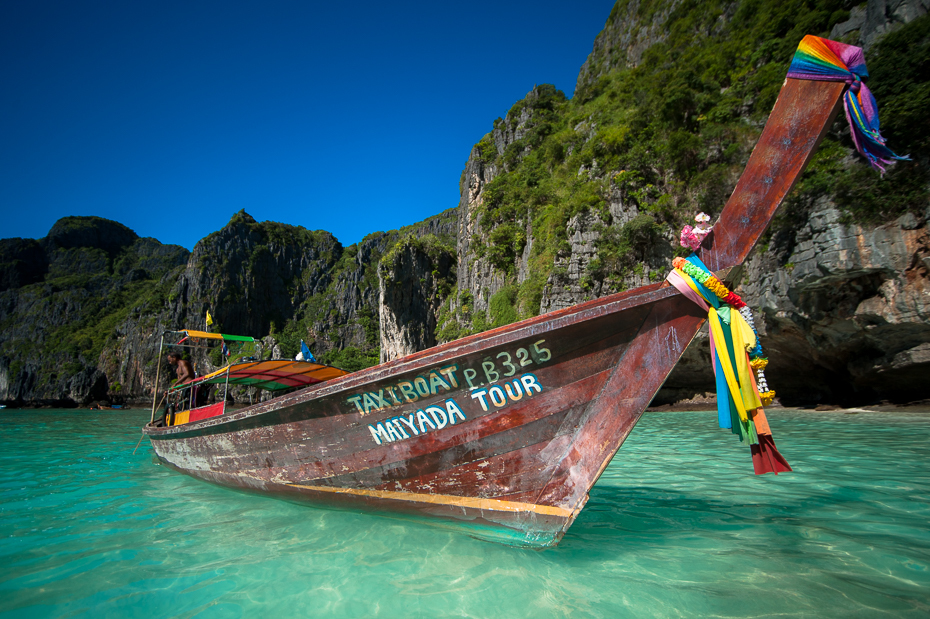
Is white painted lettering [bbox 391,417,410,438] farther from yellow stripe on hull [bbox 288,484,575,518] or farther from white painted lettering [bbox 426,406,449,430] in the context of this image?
yellow stripe on hull [bbox 288,484,575,518]

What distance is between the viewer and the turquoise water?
2018 mm

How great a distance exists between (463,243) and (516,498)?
107 ft

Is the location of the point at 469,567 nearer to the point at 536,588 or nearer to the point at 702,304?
the point at 536,588

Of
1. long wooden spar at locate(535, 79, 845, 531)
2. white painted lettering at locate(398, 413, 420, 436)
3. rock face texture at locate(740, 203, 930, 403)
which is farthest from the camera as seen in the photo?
rock face texture at locate(740, 203, 930, 403)

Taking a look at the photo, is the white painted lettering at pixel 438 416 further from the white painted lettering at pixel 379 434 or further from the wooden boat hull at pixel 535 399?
the white painted lettering at pixel 379 434

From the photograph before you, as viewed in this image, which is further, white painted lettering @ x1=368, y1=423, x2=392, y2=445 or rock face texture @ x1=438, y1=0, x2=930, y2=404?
rock face texture @ x1=438, y1=0, x2=930, y2=404

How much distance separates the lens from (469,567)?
2.43m

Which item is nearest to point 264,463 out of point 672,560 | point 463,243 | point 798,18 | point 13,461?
point 672,560

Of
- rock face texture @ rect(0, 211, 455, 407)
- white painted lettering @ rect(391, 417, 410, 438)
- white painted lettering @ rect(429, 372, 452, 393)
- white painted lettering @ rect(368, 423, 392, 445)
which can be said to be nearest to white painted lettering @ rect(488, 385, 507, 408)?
white painted lettering @ rect(429, 372, 452, 393)

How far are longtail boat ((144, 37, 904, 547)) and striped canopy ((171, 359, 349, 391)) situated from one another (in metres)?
2.63

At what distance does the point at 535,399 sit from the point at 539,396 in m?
0.04

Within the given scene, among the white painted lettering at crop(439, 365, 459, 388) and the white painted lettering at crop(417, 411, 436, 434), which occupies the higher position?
the white painted lettering at crop(439, 365, 459, 388)

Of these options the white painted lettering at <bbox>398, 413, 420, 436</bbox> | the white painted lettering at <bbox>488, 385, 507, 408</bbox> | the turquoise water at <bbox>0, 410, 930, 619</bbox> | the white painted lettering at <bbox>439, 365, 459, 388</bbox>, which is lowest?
the turquoise water at <bbox>0, 410, 930, 619</bbox>

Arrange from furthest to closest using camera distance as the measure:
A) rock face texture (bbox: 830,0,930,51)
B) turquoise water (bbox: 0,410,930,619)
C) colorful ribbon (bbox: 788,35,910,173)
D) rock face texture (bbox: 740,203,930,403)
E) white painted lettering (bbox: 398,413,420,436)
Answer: rock face texture (bbox: 830,0,930,51), rock face texture (bbox: 740,203,930,403), white painted lettering (bbox: 398,413,420,436), colorful ribbon (bbox: 788,35,910,173), turquoise water (bbox: 0,410,930,619)
